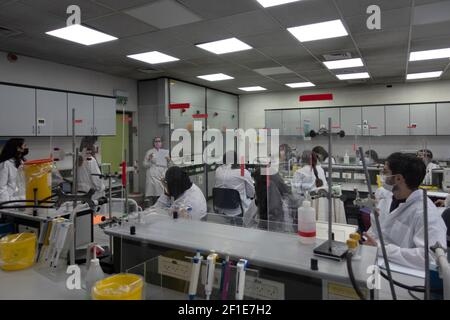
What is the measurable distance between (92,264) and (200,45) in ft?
9.77

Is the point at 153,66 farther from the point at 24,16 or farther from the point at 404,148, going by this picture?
the point at 404,148

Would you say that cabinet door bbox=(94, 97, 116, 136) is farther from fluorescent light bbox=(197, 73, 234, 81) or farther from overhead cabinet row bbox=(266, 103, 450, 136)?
overhead cabinet row bbox=(266, 103, 450, 136)

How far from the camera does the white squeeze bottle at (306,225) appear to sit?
3.50ft

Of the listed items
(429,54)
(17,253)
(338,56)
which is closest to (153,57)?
(338,56)

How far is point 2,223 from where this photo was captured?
5.78ft

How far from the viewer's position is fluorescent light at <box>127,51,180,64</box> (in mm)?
3927

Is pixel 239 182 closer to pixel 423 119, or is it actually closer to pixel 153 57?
pixel 153 57

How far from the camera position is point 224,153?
429cm

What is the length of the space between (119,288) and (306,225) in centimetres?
65

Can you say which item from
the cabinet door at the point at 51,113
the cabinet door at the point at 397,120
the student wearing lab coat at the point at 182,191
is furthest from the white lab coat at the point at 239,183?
the cabinet door at the point at 397,120

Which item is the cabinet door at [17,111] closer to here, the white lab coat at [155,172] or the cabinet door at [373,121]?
the white lab coat at [155,172]

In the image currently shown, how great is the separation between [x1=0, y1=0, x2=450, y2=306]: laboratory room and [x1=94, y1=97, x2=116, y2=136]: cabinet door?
29mm

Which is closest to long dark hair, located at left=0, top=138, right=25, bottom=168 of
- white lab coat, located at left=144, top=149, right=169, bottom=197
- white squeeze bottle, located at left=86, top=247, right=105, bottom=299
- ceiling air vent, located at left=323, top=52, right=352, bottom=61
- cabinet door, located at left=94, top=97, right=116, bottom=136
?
white lab coat, located at left=144, top=149, right=169, bottom=197
